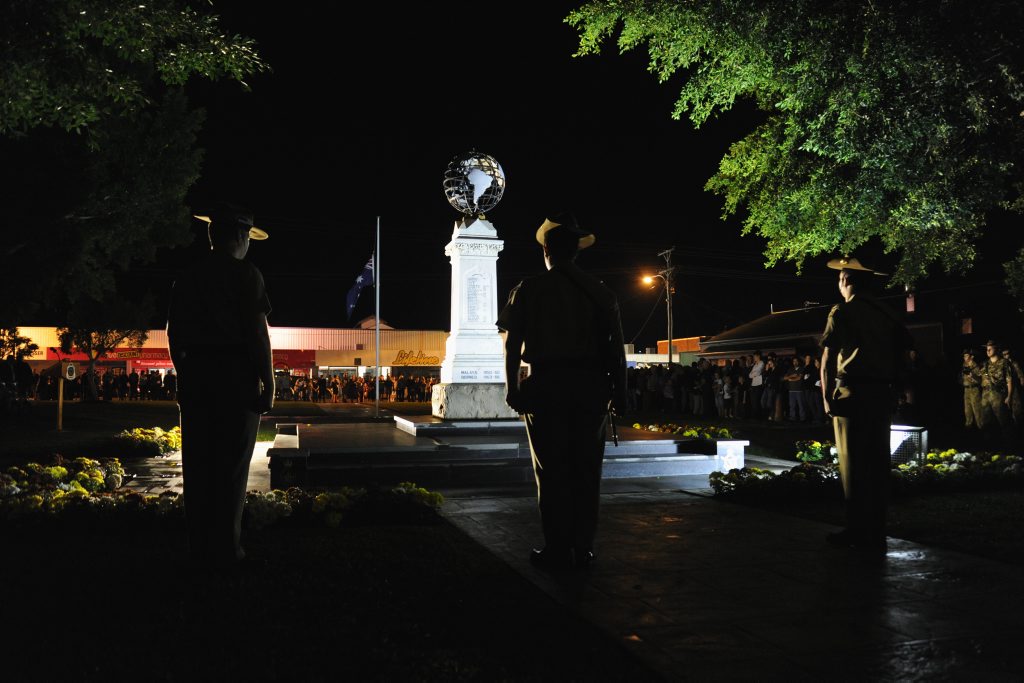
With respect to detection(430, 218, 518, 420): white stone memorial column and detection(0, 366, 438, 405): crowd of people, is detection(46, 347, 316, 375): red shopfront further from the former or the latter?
detection(430, 218, 518, 420): white stone memorial column

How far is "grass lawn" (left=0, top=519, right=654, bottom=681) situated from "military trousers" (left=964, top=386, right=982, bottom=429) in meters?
12.5

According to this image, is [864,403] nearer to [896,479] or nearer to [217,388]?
[896,479]

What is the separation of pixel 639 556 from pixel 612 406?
102 centimetres

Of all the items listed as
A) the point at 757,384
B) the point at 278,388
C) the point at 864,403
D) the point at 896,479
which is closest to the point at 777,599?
the point at 864,403

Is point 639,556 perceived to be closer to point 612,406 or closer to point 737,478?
point 612,406

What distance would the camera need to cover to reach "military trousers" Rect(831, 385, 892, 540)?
17.1 feet

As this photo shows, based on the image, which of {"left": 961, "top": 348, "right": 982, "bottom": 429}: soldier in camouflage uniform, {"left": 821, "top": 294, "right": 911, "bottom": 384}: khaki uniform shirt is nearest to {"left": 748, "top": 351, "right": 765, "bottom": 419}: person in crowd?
{"left": 961, "top": 348, "right": 982, "bottom": 429}: soldier in camouflage uniform

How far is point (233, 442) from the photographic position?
14.5ft

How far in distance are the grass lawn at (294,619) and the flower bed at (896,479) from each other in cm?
332

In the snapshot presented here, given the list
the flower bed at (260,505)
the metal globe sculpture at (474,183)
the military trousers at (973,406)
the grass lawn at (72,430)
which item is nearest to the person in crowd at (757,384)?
the military trousers at (973,406)

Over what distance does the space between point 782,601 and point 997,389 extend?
38.5 ft

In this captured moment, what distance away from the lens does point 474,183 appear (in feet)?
46.4

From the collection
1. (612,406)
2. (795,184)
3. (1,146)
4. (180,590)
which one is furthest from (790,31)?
(1,146)

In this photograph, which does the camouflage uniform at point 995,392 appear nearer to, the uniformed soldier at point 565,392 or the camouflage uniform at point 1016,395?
the camouflage uniform at point 1016,395
